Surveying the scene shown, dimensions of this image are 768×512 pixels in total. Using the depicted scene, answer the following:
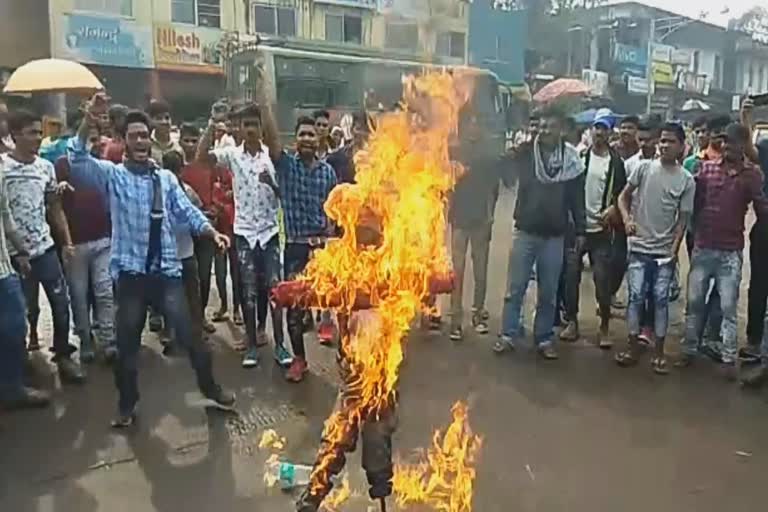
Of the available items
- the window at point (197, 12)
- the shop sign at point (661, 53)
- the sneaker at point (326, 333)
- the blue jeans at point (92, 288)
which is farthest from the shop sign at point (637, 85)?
the window at point (197, 12)

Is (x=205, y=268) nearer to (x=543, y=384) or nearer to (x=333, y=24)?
(x=333, y=24)

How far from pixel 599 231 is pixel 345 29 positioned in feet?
9.46

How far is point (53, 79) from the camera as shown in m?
7.38

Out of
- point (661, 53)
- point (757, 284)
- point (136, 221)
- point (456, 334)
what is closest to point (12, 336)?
point (136, 221)

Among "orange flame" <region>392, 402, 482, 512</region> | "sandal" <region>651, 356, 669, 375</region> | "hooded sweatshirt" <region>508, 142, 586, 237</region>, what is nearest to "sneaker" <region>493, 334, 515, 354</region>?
"hooded sweatshirt" <region>508, 142, 586, 237</region>

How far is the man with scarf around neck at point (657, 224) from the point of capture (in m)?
6.25

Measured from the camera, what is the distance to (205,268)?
6879mm

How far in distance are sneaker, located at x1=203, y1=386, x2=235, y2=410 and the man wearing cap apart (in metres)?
3.20

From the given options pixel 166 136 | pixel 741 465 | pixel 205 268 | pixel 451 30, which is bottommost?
pixel 741 465

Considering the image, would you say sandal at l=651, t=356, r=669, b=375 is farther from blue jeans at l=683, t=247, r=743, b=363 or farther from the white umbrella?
the white umbrella

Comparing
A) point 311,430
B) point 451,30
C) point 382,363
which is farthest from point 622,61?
point 382,363

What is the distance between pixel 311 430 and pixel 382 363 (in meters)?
1.68

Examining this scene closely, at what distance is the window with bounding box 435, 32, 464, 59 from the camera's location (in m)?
4.39

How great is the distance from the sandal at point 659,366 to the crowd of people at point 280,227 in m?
0.04
